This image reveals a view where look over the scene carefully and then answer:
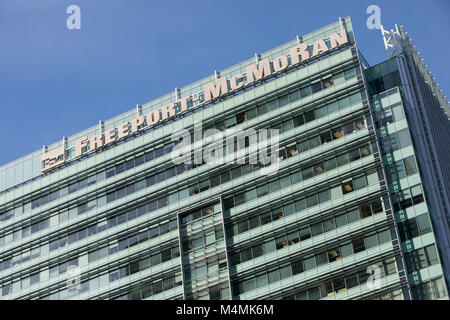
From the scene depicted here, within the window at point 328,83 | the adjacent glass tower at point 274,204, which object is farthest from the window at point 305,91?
the window at point 328,83

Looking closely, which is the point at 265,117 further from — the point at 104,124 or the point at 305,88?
the point at 104,124

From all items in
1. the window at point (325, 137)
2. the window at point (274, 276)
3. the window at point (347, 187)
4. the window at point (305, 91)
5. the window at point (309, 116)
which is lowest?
the window at point (274, 276)

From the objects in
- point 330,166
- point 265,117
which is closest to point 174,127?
point 265,117

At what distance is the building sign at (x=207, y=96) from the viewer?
306 feet

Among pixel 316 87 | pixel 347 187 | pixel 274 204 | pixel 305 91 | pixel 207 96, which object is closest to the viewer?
pixel 347 187

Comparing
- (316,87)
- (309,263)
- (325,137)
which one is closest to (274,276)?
(309,263)

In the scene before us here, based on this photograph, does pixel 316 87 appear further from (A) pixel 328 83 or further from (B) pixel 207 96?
(B) pixel 207 96

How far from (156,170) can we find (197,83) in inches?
491

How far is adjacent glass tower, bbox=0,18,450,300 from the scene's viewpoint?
268 ft

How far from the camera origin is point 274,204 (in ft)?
292

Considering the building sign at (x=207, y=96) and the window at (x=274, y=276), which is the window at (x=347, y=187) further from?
the building sign at (x=207, y=96)

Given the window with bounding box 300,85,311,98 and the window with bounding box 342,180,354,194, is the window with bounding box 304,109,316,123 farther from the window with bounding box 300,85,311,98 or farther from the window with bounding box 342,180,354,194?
the window with bounding box 342,180,354,194

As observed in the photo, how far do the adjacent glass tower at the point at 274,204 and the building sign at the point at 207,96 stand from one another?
0.91 m

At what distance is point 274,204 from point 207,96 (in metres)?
17.9
